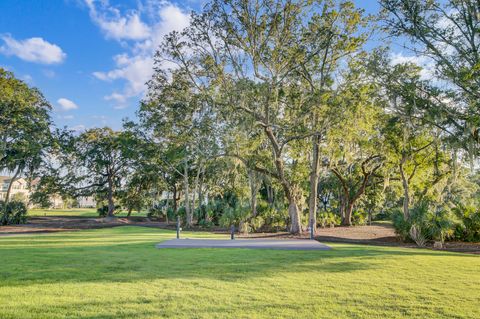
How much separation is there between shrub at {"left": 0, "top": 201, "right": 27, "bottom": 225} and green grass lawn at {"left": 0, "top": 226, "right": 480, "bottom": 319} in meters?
18.0

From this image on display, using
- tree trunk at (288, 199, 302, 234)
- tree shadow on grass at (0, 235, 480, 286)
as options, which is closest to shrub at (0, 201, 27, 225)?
tree shadow on grass at (0, 235, 480, 286)

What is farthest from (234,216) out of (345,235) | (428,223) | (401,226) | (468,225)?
(468,225)

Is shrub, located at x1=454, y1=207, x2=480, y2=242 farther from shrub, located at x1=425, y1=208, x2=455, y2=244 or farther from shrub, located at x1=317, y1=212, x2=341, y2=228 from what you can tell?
shrub, located at x1=317, y1=212, x2=341, y2=228

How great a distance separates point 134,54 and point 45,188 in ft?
71.5

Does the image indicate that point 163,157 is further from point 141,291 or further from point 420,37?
point 141,291

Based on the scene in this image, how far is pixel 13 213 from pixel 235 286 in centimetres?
2389

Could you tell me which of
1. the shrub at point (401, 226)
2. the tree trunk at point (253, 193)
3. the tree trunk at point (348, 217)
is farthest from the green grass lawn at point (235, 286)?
the tree trunk at point (348, 217)

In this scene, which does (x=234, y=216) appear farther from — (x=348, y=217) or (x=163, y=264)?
(x=163, y=264)

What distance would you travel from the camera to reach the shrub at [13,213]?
22766 mm

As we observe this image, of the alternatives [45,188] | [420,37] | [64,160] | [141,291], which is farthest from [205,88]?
[45,188]

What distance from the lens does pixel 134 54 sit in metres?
15.6

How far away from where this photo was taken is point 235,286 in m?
5.18

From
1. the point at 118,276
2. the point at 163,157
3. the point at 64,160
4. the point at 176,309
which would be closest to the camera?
the point at 176,309

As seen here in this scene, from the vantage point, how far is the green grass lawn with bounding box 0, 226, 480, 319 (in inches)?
158
